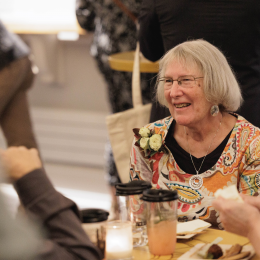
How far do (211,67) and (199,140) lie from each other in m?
0.33

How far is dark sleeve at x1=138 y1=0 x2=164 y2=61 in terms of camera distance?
2.18m

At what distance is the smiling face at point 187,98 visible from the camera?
6.25ft

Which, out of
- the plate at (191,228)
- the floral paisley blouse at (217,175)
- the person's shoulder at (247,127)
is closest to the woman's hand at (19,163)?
the plate at (191,228)

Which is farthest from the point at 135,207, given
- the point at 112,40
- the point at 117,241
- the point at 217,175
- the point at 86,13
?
the point at 86,13

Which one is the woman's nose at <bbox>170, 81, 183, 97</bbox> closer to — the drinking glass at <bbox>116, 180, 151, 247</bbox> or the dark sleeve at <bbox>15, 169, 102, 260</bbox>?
the drinking glass at <bbox>116, 180, 151, 247</bbox>

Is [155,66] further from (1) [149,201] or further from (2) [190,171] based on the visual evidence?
(1) [149,201]

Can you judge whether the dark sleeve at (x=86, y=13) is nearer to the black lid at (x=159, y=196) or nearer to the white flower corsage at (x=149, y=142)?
the white flower corsage at (x=149, y=142)

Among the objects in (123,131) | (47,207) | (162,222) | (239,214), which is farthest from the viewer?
(123,131)

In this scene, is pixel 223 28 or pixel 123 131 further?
pixel 123 131

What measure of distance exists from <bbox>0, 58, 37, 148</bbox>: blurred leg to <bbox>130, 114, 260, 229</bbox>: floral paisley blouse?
1.89 feet

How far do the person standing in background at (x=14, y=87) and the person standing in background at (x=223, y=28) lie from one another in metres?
0.84

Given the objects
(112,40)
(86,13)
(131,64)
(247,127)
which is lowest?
(247,127)

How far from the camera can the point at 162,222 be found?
1.40 m

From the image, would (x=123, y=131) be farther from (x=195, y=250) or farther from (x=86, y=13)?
(x=86, y=13)
